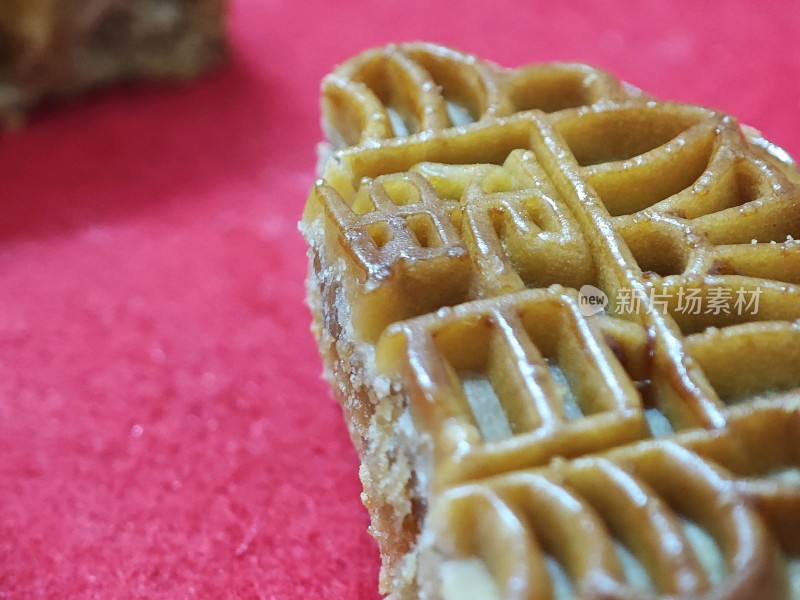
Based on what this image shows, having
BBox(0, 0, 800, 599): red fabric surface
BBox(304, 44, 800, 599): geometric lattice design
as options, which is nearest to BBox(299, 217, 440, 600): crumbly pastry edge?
BBox(304, 44, 800, 599): geometric lattice design

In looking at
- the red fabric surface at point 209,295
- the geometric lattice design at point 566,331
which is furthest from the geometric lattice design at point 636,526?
the red fabric surface at point 209,295

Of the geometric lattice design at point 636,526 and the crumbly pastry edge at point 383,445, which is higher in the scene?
the crumbly pastry edge at point 383,445

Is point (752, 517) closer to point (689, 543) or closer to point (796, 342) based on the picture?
point (689, 543)

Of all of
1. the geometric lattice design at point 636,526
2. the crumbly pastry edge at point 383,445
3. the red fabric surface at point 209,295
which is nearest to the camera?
the geometric lattice design at point 636,526

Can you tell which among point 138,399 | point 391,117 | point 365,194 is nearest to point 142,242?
point 138,399

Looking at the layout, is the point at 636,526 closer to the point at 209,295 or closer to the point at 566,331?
the point at 566,331

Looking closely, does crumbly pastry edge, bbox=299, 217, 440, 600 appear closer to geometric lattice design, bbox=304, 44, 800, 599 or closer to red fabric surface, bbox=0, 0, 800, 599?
geometric lattice design, bbox=304, 44, 800, 599

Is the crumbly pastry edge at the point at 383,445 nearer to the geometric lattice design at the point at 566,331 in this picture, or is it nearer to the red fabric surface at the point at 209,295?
the geometric lattice design at the point at 566,331
